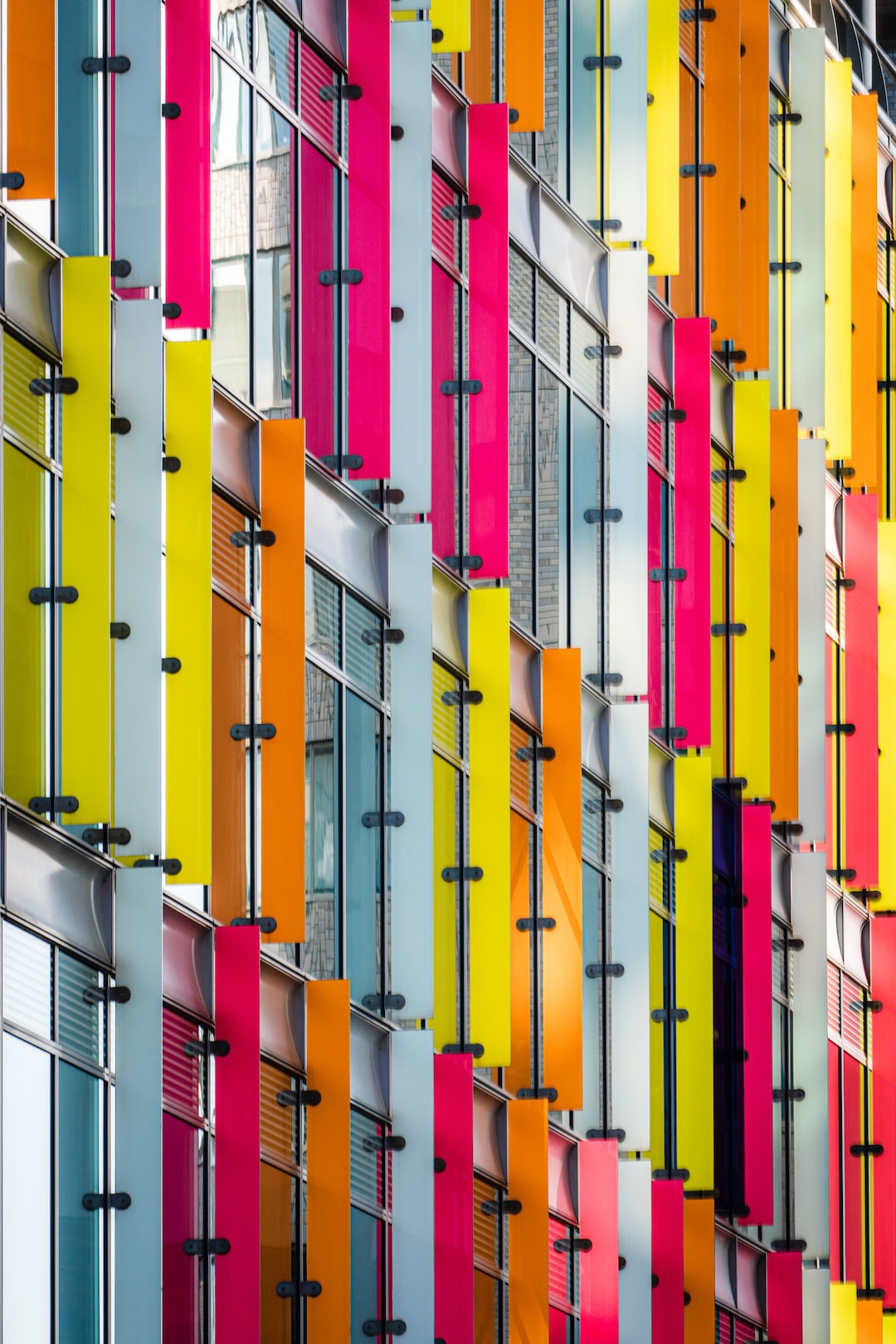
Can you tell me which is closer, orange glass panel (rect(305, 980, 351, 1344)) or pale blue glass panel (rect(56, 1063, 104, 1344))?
pale blue glass panel (rect(56, 1063, 104, 1344))

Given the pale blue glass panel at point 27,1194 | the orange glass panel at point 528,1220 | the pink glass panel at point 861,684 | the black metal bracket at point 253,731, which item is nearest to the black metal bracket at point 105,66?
the black metal bracket at point 253,731

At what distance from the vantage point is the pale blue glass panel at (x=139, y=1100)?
12.6 m

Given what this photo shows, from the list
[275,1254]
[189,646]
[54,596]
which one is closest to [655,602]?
[189,646]

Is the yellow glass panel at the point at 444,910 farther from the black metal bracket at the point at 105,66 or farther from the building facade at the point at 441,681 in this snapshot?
the black metal bracket at the point at 105,66

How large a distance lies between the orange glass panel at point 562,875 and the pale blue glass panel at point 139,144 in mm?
5956

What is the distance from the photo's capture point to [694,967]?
19859 mm

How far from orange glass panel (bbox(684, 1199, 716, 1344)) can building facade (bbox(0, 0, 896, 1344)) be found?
0.05 metres

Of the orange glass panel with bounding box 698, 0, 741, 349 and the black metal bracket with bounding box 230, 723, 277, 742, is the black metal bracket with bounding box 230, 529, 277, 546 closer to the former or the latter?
the black metal bracket with bounding box 230, 723, 277, 742

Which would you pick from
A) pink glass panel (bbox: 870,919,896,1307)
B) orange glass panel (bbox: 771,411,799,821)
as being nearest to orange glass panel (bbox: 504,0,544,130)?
orange glass panel (bbox: 771,411,799,821)

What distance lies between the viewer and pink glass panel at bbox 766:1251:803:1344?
20.8 metres

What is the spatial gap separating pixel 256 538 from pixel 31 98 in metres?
3.33

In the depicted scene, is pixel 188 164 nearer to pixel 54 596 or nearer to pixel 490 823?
pixel 54 596

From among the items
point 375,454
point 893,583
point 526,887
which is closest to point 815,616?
point 893,583

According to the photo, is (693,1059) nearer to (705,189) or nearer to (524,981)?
(524,981)
